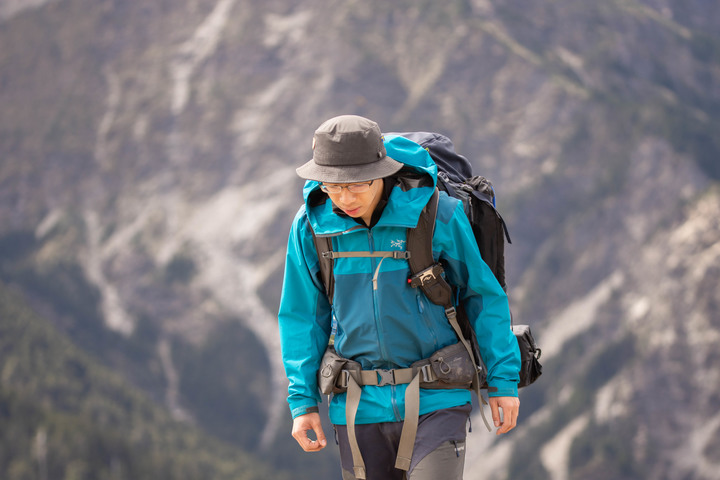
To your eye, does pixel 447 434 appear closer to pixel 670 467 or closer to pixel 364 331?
pixel 364 331

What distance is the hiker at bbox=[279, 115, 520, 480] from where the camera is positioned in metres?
7.28

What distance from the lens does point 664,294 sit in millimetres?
184000

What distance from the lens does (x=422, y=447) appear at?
7.21 m

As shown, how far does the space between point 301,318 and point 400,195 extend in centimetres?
131

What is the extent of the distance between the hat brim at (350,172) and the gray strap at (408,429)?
165 cm

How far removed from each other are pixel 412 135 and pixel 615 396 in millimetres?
183494

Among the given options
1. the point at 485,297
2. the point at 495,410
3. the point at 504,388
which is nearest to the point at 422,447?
the point at 495,410

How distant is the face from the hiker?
0.01m

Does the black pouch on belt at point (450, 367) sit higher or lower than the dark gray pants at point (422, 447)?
higher

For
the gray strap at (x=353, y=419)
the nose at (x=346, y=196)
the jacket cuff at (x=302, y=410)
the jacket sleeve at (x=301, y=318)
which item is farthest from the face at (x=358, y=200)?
the jacket cuff at (x=302, y=410)

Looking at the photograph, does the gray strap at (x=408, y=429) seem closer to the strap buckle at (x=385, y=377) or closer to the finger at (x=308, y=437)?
the strap buckle at (x=385, y=377)

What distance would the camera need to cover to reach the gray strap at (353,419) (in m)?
7.46

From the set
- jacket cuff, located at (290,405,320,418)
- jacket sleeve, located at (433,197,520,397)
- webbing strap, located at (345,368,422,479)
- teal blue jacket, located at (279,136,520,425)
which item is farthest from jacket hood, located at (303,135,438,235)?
jacket cuff, located at (290,405,320,418)

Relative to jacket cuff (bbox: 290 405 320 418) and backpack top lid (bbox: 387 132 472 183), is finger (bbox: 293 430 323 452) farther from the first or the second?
backpack top lid (bbox: 387 132 472 183)
